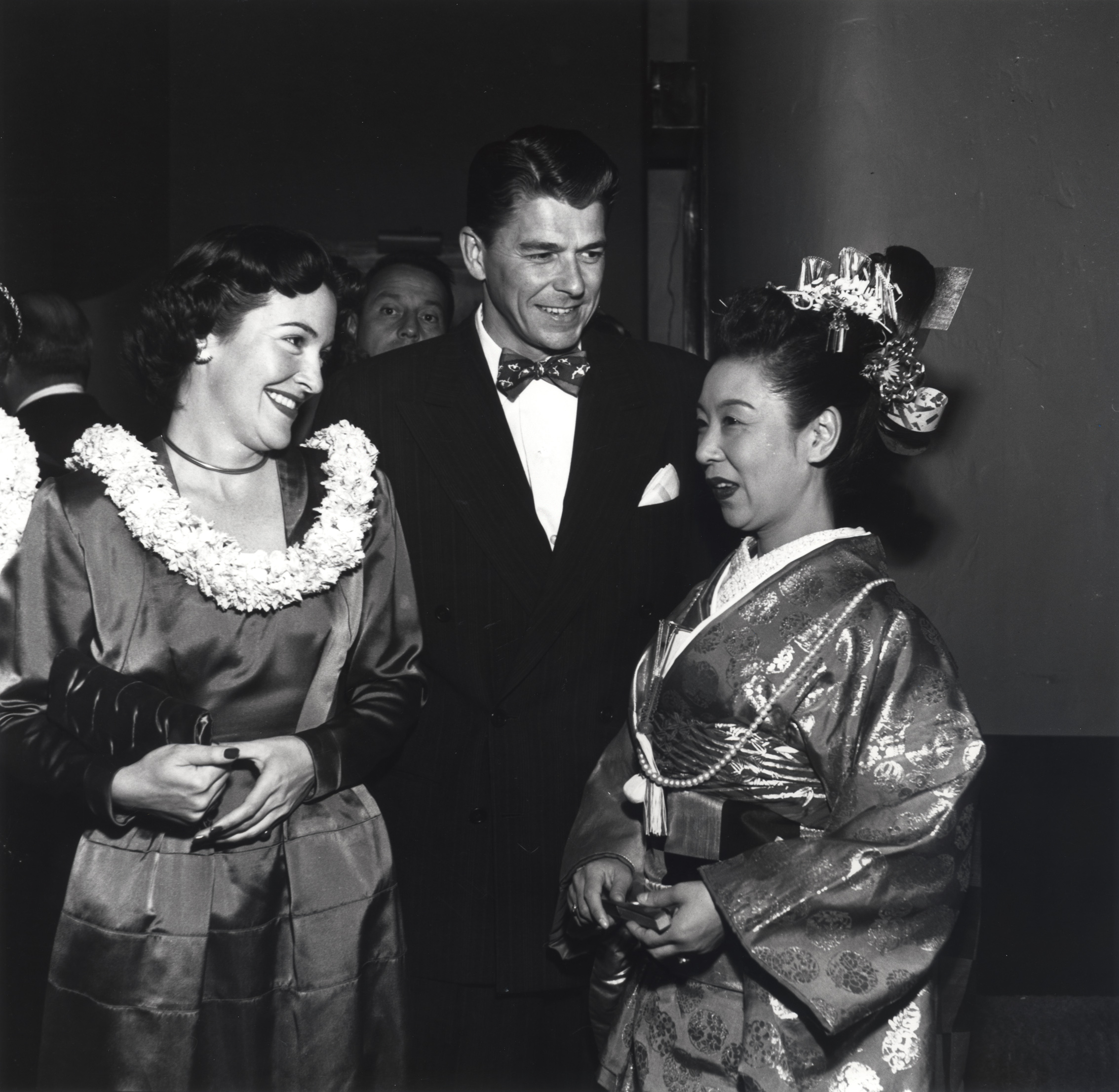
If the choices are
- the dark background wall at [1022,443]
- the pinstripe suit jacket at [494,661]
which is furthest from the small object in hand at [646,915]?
the dark background wall at [1022,443]

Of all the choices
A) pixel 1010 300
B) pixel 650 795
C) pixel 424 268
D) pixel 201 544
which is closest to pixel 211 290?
pixel 201 544

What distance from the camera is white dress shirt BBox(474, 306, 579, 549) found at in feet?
7.84

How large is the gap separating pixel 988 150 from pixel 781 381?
1299 millimetres

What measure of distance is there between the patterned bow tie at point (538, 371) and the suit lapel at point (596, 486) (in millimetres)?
31

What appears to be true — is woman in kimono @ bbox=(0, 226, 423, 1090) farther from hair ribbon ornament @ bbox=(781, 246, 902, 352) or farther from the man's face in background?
the man's face in background

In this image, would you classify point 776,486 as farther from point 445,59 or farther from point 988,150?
point 445,59

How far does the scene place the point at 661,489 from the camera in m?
2.38

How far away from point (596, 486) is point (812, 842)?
32.8 inches

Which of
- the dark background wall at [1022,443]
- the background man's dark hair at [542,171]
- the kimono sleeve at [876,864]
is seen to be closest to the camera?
the kimono sleeve at [876,864]

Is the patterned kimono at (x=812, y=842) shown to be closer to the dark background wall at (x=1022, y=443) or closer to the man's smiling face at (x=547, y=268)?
the man's smiling face at (x=547, y=268)

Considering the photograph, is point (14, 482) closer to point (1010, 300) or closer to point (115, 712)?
point (115, 712)

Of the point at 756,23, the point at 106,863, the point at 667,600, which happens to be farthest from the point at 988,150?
Answer: the point at 106,863

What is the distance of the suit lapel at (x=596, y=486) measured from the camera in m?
2.25

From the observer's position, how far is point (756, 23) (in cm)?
376
